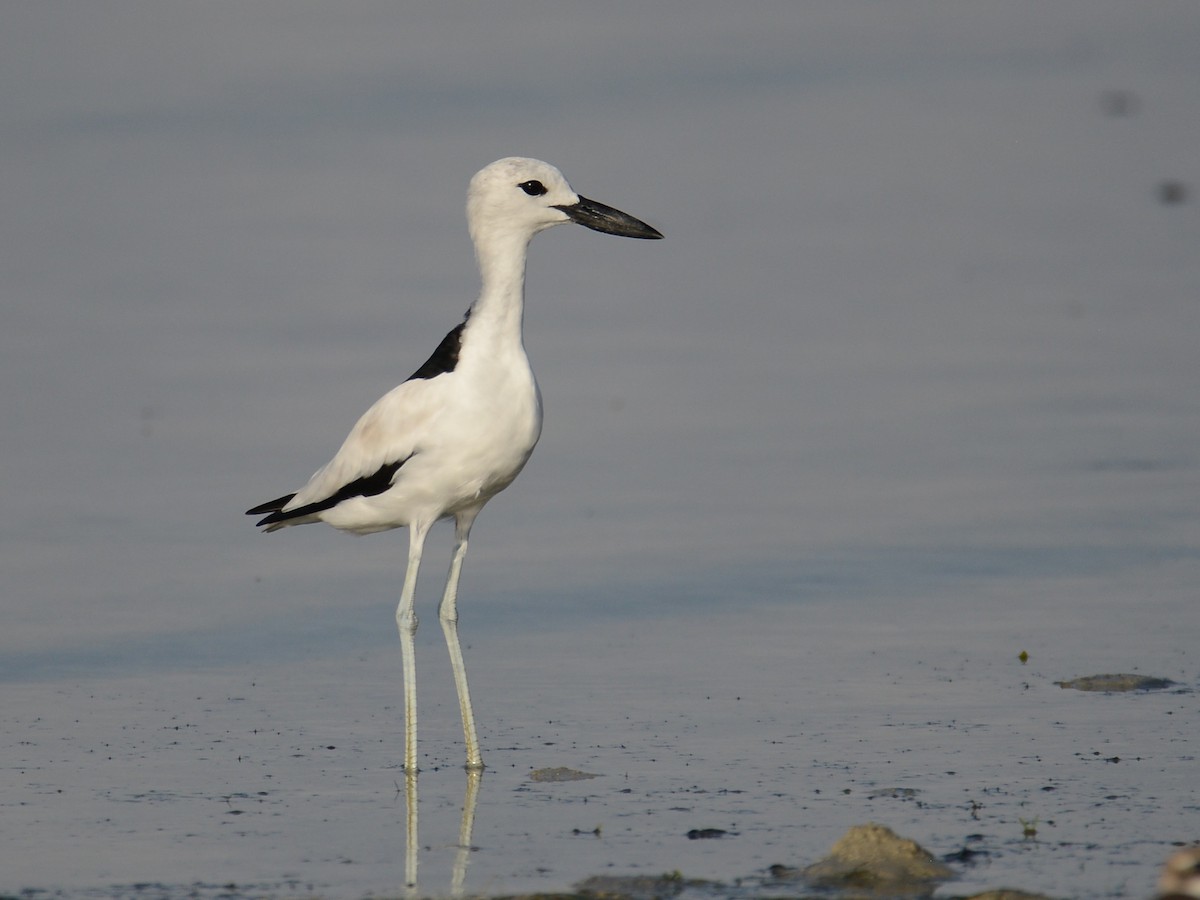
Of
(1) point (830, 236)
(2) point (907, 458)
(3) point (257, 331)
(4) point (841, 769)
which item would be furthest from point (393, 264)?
(4) point (841, 769)

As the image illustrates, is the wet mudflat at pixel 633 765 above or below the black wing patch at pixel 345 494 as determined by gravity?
below

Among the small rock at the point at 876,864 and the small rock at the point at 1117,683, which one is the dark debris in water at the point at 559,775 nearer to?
the small rock at the point at 876,864

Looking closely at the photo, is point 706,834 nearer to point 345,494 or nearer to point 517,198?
point 345,494

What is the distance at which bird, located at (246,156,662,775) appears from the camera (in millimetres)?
9234

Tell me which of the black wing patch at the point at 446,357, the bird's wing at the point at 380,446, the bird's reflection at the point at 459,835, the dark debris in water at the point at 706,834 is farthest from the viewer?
the black wing patch at the point at 446,357

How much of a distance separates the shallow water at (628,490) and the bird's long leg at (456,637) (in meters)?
0.15

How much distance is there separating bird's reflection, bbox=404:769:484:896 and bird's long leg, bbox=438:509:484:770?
4.2 inches

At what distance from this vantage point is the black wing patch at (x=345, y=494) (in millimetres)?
9461

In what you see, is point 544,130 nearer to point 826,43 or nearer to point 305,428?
point 826,43

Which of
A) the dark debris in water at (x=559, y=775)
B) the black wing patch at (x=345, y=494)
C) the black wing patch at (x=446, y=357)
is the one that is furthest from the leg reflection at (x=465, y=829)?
the black wing patch at (x=446, y=357)

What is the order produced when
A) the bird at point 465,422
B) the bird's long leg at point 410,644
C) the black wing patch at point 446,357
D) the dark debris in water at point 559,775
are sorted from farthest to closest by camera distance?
the black wing patch at point 446,357
the bird at point 465,422
the bird's long leg at point 410,644
the dark debris in water at point 559,775

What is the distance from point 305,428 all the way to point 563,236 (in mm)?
7864

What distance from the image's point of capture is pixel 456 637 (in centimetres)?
952

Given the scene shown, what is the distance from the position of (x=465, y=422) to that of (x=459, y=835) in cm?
205
